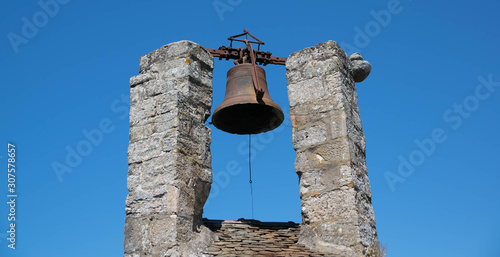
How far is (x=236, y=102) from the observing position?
5.35m

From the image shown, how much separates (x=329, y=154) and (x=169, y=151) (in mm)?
1453

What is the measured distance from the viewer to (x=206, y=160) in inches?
203

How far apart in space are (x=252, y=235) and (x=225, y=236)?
0.27 m

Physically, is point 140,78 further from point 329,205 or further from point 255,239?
point 329,205

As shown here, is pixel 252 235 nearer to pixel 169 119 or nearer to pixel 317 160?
pixel 317 160

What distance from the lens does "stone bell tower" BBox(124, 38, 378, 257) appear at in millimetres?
4734

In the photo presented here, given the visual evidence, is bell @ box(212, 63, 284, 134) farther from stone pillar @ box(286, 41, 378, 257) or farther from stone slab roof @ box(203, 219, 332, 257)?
stone slab roof @ box(203, 219, 332, 257)

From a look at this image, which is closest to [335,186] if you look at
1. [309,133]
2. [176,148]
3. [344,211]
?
[344,211]

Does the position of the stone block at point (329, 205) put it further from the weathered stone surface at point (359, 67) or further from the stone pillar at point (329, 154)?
the weathered stone surface at point (359, 67)

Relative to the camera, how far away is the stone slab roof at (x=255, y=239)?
470cm

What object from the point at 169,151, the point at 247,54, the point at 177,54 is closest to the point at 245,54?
the point at 247,54

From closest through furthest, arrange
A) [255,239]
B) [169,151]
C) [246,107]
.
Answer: [169,151] < [255,239] < [246,107]

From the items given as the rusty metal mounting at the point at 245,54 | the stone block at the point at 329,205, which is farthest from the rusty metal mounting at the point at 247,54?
the stone block at the point at 329,205

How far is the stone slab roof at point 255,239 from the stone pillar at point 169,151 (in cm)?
22
